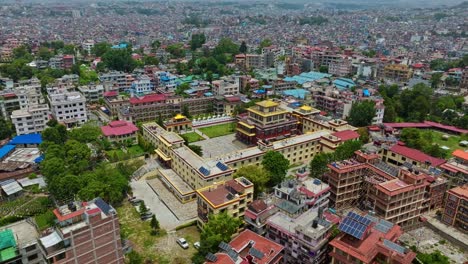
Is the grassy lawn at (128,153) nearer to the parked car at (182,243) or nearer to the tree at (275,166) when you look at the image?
the tree at (275,166)

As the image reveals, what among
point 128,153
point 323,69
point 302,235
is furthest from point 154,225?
point 323,69

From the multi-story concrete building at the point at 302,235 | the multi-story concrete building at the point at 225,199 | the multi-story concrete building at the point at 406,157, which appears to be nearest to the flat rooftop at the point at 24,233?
the multi-story concrete building at the point at 225,199

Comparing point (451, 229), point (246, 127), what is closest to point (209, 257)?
point (451, 229)

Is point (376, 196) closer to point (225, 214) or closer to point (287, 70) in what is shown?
point (225, 214)

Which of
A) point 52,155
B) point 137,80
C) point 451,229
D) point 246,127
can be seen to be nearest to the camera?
point 451,229

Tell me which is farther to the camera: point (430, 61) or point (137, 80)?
point (430, 61)

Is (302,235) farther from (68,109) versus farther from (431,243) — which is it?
(68,109)

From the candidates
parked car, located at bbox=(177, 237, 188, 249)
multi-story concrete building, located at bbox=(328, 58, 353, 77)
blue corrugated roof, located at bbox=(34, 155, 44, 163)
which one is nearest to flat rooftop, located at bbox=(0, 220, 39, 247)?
parked car, located at bbox=(177, 237, 188, 249)
